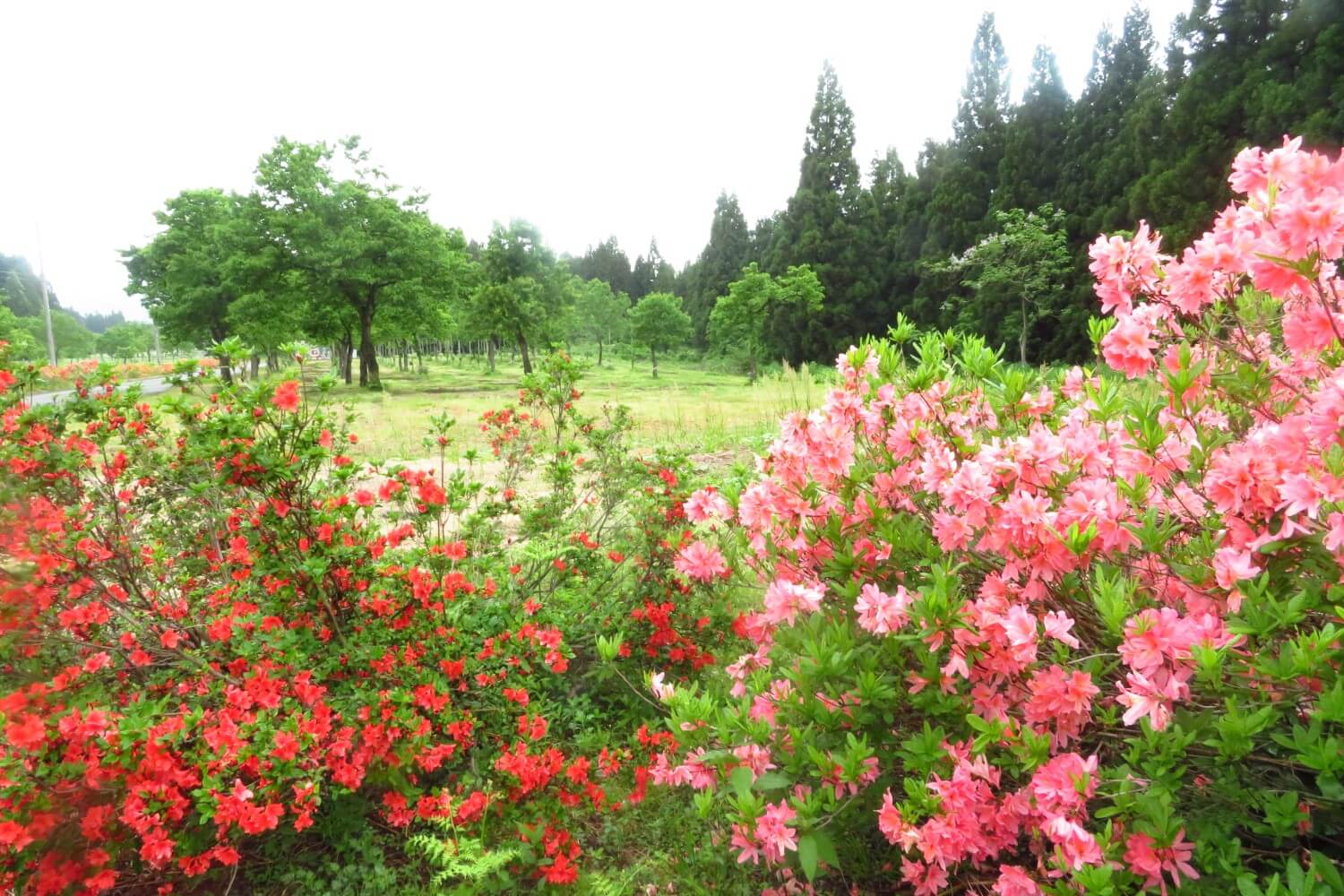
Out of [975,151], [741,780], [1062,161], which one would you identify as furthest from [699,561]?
[975,151]

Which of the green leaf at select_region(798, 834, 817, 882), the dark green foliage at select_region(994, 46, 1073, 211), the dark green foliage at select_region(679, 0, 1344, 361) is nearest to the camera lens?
the green leaf at select_region(798, 834, 817, 882)

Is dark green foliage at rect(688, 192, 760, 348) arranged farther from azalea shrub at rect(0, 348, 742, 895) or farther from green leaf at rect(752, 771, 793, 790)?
green leaf at rect(752, 771, 793, 790)

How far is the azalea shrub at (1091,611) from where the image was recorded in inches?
43.8

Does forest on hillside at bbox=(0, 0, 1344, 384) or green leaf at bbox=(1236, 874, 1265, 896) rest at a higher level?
forest on hillside at bbox=(0, 0, 1344, 384)

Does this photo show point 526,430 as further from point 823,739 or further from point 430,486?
point 823,739

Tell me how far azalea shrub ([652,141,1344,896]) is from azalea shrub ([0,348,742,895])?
2.12 feet

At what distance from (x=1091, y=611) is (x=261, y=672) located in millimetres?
2094

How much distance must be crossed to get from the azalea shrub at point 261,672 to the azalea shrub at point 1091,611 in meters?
0.65

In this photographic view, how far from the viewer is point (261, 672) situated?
184cm

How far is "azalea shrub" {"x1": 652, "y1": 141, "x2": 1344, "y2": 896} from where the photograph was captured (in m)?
1.11

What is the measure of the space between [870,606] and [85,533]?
2426 millimetres

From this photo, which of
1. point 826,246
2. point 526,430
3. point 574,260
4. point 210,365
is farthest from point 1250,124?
Answer: point 574,260

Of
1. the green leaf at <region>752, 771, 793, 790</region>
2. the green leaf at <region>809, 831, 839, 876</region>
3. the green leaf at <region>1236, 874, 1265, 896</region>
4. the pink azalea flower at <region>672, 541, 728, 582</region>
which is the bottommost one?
the green leaf at <region>809, 831, 839, 876</region>

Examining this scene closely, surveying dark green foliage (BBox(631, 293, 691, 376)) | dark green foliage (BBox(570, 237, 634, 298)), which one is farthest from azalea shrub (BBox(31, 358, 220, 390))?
dark green foliage (BBox(570, 237, 634, 298))
